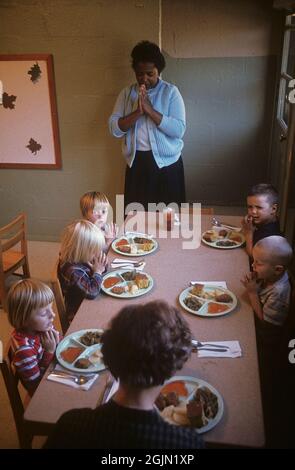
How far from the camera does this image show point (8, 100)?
14.4ft

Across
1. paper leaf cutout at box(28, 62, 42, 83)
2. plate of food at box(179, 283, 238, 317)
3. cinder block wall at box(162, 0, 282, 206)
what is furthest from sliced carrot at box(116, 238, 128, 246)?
cinder block wall at box(162, 0, 282, 206)

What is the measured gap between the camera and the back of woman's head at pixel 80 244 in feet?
8.09

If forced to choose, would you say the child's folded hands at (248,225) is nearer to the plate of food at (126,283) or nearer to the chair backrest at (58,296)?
the plate of food at (126,283)

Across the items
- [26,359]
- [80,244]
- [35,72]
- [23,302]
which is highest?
[35,72]

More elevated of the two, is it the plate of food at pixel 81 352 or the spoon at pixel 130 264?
the spoon at pixel 130 264

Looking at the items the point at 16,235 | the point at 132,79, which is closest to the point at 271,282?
the point at 16,235

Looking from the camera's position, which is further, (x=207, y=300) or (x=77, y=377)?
(x=207, y=300)

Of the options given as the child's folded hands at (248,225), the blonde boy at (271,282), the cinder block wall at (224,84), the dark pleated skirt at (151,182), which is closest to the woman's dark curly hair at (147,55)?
the dark pleated skirt at (151,182)

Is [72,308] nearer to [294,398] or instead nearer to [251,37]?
[294,398]

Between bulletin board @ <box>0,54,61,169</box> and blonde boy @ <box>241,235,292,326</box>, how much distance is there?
276 cm

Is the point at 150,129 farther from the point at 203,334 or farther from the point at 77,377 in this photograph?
the point at 77,377

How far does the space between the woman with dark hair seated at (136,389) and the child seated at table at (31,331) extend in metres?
0.65

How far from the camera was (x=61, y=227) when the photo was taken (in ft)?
15.8

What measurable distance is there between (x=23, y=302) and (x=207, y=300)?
870 mm
